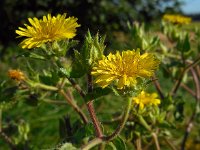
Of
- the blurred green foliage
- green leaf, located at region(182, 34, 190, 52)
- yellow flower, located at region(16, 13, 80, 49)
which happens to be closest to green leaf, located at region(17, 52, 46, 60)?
yellow flower, located at region(16, 13, 80, 49)

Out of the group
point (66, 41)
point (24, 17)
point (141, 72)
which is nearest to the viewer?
point (141, 72)

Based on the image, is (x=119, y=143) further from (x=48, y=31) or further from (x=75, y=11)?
(x=75, y=11)

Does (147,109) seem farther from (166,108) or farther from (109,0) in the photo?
(109,0)

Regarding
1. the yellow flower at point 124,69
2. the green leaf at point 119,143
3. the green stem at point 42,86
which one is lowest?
the green leaf at point 119,143

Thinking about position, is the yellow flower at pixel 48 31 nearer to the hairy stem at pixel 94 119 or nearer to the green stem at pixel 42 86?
the hairy stem at pixel 94 119

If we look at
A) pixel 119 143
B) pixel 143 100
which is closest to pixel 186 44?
pixel 143 100

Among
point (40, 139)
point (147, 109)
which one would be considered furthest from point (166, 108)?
point (40, 139)

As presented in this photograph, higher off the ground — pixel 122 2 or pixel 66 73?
pixel 122 2

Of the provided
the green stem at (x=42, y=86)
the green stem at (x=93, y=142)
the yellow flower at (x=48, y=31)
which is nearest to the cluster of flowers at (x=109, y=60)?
the yellow flower at (x=48, y=31)
